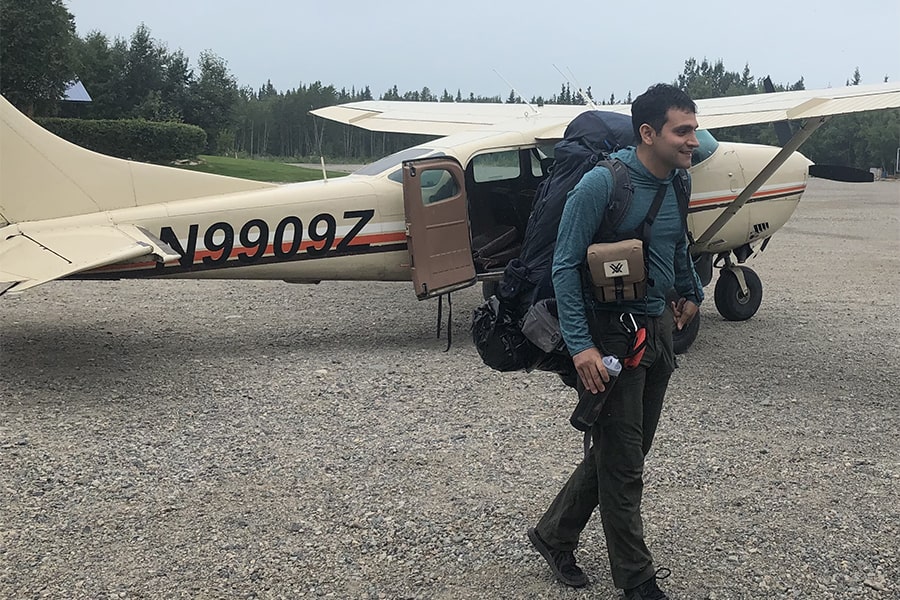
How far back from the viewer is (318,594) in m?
3.21

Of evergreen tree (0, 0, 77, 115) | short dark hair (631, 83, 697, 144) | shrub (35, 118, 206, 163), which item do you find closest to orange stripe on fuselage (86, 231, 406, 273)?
short dark hair (631, 83, 697, 144)

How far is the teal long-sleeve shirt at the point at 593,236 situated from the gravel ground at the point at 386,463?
1190mm

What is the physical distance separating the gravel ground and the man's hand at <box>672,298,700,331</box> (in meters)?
1.03

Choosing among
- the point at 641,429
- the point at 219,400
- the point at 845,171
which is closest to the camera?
the point at 641,429

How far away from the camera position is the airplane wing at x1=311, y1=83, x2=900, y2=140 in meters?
6.83

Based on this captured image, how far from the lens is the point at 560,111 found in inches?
362

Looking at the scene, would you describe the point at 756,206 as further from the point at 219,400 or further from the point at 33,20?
the point at 33,20

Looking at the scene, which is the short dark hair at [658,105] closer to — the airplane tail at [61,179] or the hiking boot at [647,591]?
the hiking boot at [647,591]

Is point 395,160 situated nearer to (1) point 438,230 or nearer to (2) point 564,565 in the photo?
(1) point 438,230

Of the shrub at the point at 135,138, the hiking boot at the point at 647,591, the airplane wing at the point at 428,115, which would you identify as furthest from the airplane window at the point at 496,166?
the shrub at the point at 135,138

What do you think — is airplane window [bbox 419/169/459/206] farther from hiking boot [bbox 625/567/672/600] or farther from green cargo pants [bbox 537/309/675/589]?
hiking boot [bbox 625/567/672/600]

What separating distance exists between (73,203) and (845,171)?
280 inches

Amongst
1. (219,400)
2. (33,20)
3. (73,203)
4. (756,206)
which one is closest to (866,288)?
(756,206)

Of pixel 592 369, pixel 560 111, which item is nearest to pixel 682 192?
pixel 592 369
